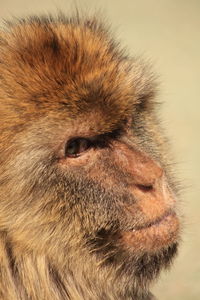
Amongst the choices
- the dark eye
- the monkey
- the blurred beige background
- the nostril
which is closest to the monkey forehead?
the monkey

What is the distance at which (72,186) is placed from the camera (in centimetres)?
294

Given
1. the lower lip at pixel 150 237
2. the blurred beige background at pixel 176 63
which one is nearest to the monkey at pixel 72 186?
the lower lip at pixel 150 237

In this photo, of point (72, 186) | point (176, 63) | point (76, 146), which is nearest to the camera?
point (72, 186)

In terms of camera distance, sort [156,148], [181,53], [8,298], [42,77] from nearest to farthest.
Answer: [8,298], [42,77], [156,148], [181,53]

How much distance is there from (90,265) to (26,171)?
519 millimetres

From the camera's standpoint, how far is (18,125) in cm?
289

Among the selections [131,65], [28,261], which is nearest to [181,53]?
[131,65]

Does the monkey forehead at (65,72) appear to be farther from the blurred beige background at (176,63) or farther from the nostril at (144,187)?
Result: the blurred beige background at (176,63)

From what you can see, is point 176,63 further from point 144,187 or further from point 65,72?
point 144,187

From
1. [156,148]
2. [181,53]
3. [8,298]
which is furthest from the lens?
[181,53]

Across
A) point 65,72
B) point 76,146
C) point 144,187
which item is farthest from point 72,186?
point 65,72

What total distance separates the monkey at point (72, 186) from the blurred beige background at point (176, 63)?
503 mm

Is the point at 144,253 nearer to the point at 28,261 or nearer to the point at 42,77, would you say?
the point at 28,261

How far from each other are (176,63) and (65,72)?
8.44 metres
